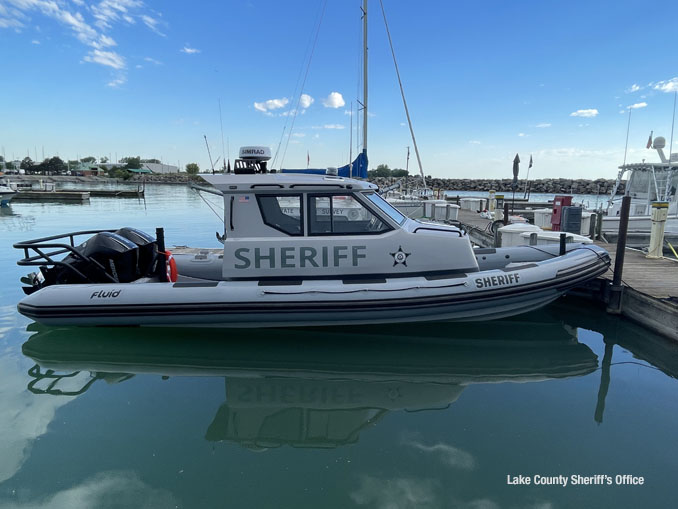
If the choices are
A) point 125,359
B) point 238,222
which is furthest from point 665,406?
point 125,359

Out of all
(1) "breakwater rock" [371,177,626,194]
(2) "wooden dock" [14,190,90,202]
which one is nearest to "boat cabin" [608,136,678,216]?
(2) "wooden dock" [14,190,90,202]

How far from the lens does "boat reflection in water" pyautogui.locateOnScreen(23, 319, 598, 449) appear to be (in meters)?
3.56

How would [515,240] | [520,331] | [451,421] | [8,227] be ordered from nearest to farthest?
[451,421], [520,331], [515,240], [8,227]

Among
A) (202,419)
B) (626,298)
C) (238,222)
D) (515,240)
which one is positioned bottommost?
(202,419)

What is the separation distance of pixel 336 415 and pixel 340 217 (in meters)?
2.31

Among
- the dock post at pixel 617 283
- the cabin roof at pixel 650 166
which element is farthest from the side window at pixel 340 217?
the cabin roof at pixel 650 166

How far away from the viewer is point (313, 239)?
188 inches

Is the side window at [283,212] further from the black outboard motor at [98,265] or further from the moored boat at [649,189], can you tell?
the moored boat at [649,189]

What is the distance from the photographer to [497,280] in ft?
15.7

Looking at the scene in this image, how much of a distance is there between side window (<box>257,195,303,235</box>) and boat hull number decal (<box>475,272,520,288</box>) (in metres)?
2.22

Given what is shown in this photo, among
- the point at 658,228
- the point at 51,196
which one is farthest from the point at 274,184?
the point at 51,196

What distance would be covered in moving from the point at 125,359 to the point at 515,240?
23.3 feet

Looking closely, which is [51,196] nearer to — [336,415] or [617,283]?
[336,415]

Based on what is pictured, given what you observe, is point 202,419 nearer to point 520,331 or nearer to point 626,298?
point 520,331
